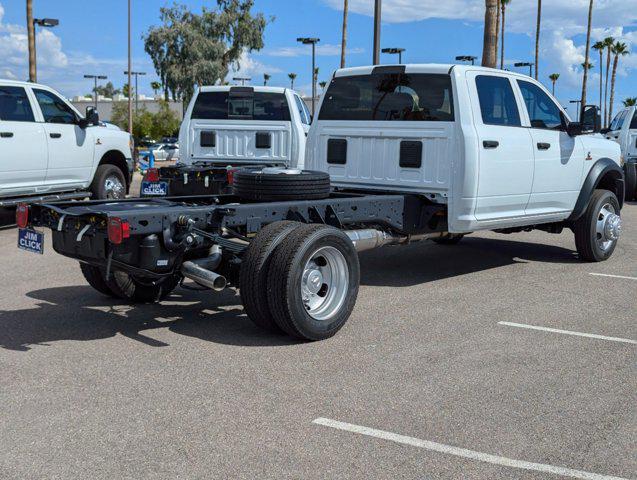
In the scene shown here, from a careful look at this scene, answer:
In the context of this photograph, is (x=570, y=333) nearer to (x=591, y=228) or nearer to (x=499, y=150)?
(x=499, y=150)

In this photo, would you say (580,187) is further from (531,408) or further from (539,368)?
(531,408)

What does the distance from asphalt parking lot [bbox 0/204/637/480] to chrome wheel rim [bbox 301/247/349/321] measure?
0.25 meters

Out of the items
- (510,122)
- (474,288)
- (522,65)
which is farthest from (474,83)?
(522,65)

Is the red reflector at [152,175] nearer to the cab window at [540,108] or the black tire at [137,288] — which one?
the black tire at [137,288]

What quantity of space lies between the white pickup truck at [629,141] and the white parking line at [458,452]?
1551 cm

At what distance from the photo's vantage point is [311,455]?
13.1 ft

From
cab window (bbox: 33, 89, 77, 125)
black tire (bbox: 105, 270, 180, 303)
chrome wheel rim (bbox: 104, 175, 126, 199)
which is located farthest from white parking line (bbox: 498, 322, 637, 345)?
chrome wheel rim (bbox: 104, 175, 126, 199)

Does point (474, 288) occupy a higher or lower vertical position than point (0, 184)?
lower

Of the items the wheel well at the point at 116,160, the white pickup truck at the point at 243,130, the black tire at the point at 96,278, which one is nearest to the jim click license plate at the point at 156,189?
the white pickup truck at the point at 243,130

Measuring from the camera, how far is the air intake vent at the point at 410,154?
7824 mm

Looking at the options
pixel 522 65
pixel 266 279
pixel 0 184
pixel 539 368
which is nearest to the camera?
pixel 539 368

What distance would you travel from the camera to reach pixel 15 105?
444 inches

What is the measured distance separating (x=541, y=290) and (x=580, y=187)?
1.80 metres

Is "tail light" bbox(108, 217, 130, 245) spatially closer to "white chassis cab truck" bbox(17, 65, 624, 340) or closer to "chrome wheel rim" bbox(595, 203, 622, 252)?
"white chassis cab truck" bbox(17, 65, 624, 340)
